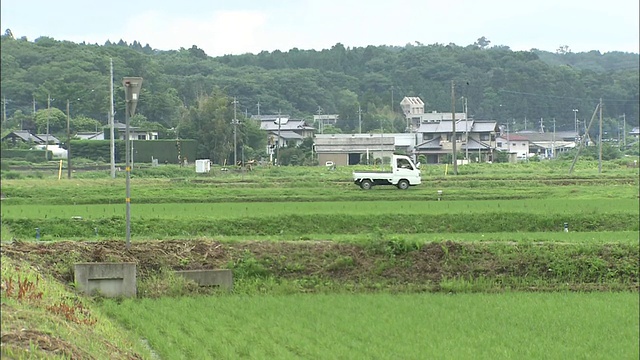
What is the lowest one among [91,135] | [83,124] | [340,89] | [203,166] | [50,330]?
[50,330]

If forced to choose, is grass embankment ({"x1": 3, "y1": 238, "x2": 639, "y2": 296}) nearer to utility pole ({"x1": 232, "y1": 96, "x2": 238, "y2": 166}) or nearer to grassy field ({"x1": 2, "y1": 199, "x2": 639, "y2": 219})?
grassy field ({"x1": 2, "y1": 199, "x2": 639, "y2": 219})

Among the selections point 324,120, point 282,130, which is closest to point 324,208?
point 282,130

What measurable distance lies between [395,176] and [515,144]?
38137 millimetres

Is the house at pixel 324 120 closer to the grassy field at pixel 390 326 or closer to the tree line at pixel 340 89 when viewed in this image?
the tree line at pixel 340 89

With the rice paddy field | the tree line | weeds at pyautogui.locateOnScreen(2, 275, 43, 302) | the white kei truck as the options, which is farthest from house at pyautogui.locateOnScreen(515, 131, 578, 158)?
weeds at pyautogui.locateOnScreen(2, 275, 43, 302)

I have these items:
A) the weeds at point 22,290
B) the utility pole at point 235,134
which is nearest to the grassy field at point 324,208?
the utility pole at point 235,134

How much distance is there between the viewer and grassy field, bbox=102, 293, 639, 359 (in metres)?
10.2

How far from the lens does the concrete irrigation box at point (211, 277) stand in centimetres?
1480

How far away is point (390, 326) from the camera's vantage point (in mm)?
11719

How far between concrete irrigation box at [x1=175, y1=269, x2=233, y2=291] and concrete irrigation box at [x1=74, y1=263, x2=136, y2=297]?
100cm

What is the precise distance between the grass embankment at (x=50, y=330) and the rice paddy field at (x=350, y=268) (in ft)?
0.23

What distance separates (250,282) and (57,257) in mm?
3417

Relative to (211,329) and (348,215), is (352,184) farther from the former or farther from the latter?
(211,329)

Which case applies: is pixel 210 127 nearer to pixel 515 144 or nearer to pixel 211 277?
pixel 211 277
